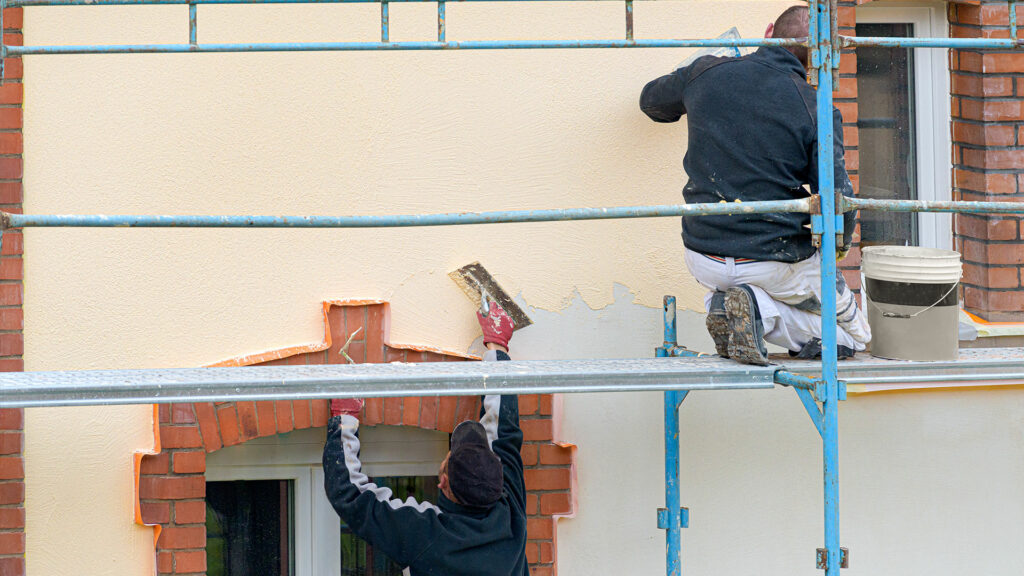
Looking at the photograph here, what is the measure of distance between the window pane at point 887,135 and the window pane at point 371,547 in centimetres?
194

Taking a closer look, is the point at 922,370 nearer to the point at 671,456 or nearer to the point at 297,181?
the point at 671,456

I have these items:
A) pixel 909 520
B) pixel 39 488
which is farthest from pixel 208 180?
pixel 909 520

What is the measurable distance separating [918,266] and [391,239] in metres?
1.76

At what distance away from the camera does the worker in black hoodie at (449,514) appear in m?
3.92

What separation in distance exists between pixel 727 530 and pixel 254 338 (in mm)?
1841

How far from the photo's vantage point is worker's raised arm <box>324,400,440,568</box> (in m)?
3.93

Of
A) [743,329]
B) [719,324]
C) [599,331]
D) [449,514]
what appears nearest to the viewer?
[743,329]

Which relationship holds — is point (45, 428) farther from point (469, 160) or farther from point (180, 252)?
point (469, 160)

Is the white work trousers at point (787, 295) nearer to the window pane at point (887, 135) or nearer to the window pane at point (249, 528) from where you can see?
the window pane at point (887, 135)

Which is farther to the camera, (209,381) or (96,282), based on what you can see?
(96,282)

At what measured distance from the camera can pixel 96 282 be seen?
13.6 feet

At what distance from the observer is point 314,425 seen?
13.8 feet

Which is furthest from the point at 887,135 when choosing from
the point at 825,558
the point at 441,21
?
the point at 441,21

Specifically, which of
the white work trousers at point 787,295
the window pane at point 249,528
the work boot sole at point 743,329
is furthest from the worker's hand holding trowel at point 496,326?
the window pane at point 249,528
